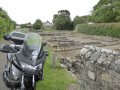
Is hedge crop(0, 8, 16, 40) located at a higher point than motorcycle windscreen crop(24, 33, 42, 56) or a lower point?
higher

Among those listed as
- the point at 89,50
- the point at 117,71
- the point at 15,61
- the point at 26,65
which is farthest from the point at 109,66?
the point at 15,61

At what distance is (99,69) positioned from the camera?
8.40ft

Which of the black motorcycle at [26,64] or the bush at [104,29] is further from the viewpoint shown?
the bush at [104,29]

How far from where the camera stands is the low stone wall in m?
2.26

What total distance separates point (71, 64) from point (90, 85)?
3430mm

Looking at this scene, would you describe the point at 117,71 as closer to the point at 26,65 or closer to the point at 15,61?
the point at 26,65

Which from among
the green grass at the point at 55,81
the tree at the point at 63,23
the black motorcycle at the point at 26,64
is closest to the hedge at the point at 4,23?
the green grass at the point at 55,81

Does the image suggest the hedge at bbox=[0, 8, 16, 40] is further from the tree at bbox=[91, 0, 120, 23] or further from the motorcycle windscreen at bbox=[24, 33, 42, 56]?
the tree at bbox=[91, 0, 120, 23]

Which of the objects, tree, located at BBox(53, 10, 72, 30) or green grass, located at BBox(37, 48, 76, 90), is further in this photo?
tree, located at BBox(53, 10, 72, 30)

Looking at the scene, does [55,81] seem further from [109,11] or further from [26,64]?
[109,11]

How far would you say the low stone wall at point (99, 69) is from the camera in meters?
2.26

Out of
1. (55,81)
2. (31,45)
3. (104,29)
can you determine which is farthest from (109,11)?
(31,45)

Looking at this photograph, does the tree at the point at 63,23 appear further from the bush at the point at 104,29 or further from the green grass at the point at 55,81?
the green grass at the point at 55,81

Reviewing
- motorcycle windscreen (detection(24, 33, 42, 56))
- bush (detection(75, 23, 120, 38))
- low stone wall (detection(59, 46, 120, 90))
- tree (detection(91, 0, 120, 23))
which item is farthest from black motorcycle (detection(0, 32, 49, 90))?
tree (detection(91, 0, 120, 23))
